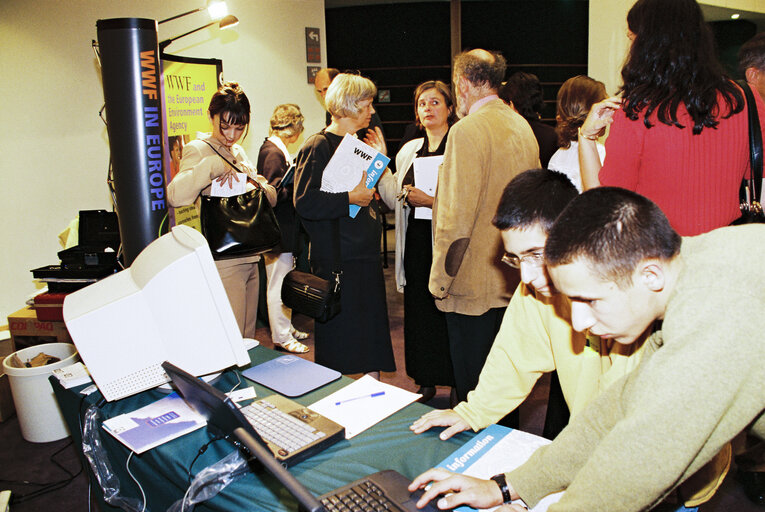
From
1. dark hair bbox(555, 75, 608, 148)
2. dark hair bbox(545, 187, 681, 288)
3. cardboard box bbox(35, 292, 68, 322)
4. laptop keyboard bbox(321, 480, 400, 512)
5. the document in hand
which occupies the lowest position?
cardboard box bbox(35, 292, 68, 322)

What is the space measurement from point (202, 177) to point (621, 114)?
1707 mm

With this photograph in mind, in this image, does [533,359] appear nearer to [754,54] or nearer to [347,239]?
[347,239]

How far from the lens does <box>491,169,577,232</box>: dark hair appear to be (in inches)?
52.1

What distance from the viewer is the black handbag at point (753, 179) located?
164cm

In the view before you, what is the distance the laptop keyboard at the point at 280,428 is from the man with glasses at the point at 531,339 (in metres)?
0.25

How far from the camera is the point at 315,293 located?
2381mm

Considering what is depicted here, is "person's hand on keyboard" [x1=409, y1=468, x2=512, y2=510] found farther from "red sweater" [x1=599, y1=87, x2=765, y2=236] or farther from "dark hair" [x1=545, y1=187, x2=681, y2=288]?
"red sweater" [x1=599, y1=87, x2=765, y2=236]

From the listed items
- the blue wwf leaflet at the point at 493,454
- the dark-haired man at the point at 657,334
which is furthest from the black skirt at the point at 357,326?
the dark-haired man at the point at 657,334

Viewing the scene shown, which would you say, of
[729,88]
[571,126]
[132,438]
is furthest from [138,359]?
[571,126]

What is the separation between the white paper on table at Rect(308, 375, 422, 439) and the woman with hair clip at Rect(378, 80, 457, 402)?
1.17m

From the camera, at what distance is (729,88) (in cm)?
162

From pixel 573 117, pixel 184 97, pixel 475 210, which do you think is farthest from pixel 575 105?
→ pixel 184 97

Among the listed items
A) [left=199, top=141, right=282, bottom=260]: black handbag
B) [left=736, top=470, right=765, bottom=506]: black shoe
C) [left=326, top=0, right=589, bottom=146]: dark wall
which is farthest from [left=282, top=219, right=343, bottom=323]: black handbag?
[left=326, top=0, right=589, bottom=146]: dark wall

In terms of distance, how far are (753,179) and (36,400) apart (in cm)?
303
